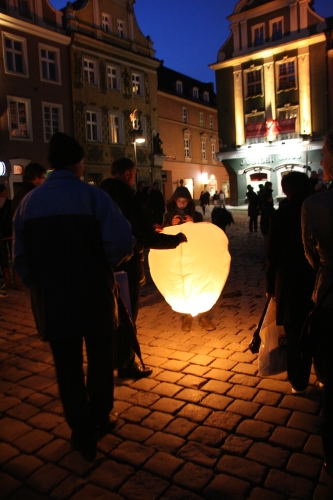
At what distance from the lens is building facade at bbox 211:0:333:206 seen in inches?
1272

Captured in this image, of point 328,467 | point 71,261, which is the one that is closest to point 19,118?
point 71,261

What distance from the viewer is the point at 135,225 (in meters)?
4.05

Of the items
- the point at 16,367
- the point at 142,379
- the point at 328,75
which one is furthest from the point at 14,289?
the point at 328,75

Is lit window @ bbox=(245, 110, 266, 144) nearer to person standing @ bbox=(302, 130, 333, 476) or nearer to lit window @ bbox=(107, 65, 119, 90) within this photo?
lit window @ bbox=(107, 65, 119, 90)

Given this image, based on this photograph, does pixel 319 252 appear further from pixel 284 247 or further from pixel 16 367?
pixel 16 367

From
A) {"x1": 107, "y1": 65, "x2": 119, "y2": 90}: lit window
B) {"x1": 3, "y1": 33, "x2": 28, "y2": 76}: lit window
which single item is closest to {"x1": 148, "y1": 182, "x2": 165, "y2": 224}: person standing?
{"x1": 3, "y1": 33, "x2": 28, "y2": 76}: lit window

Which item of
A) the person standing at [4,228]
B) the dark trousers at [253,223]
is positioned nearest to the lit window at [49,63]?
the dark trousers at [253,223]

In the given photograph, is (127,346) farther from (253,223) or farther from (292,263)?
(253,223)

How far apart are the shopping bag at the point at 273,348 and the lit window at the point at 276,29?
34329 millimetres

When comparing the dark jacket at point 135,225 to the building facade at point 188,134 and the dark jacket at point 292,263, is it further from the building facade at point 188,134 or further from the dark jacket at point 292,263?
the building facade at point 188,134

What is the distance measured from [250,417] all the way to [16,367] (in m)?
2.52

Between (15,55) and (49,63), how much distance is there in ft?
8.09

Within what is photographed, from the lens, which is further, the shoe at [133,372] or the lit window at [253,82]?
the lit window at [253,82]

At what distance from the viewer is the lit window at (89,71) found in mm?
29406
